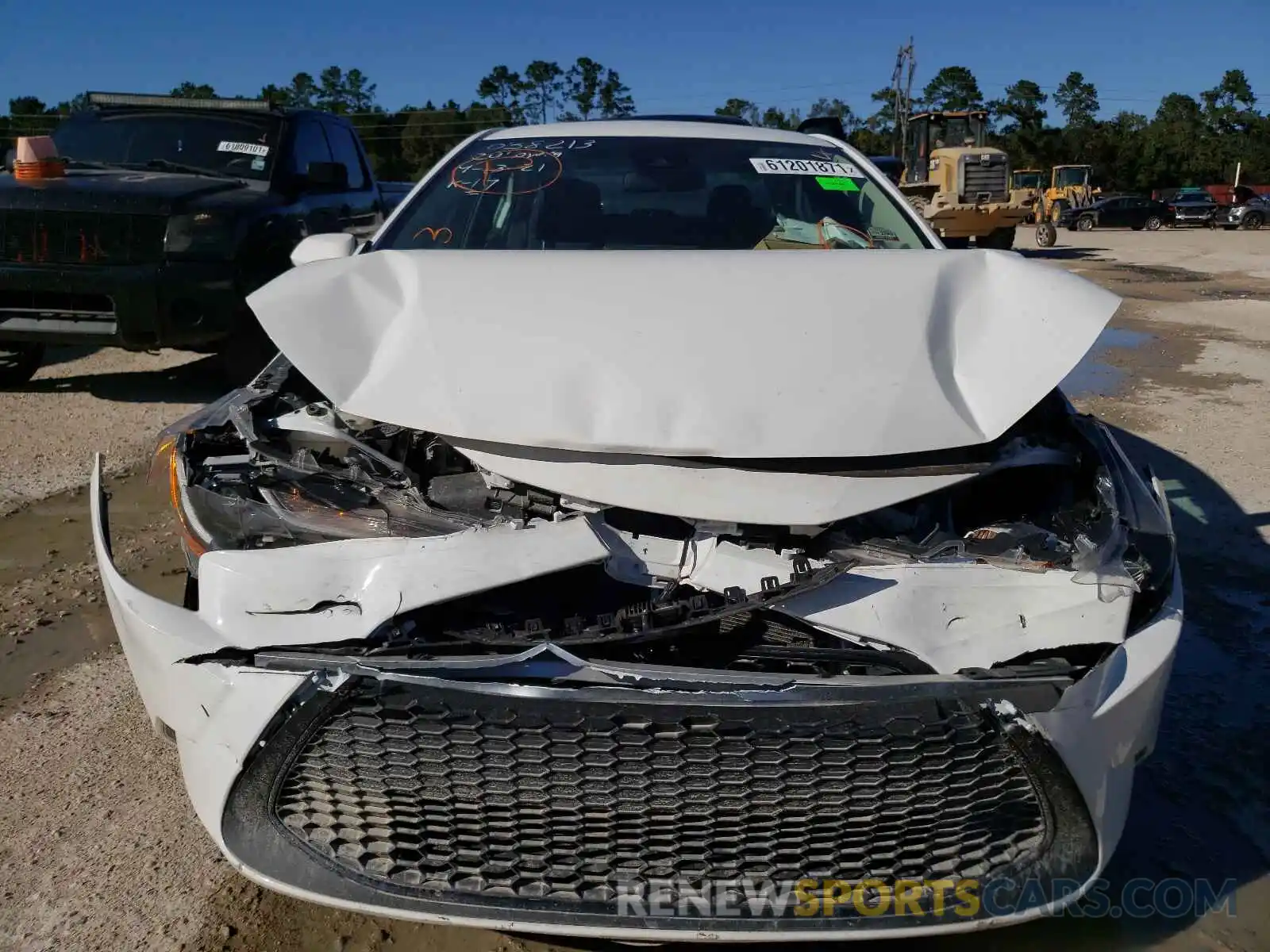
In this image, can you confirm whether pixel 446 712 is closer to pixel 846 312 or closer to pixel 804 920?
pixel 804 920

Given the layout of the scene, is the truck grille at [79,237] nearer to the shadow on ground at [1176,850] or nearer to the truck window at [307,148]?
the truck window at [307,148]

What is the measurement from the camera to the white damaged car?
1.57m

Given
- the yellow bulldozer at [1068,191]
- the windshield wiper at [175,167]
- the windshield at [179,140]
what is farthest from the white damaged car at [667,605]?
the yellow bulldozer at [1068,191]

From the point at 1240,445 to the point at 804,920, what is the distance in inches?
199

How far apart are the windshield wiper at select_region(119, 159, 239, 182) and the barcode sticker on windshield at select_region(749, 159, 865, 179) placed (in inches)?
161

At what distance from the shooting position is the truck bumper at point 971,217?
64.7 feet

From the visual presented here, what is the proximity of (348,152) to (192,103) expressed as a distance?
4.39ft

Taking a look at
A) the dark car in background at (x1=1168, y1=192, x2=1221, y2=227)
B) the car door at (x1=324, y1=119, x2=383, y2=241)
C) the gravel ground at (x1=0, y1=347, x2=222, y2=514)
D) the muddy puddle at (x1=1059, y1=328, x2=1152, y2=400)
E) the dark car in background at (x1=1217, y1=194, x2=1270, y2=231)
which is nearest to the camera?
the gravel ground at (x1=0, y1=347, x2=222, y2=514)

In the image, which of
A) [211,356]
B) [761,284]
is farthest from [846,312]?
[211,356]

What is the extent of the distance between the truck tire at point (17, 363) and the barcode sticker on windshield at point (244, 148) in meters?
1.74

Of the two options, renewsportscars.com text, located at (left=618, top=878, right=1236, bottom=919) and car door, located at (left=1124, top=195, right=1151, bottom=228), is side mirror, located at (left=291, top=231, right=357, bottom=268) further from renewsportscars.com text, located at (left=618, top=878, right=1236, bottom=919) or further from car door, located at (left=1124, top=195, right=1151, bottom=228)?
car door, located at (left=1124, top=195, right=1151, bottom=228)

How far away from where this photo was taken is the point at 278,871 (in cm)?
167

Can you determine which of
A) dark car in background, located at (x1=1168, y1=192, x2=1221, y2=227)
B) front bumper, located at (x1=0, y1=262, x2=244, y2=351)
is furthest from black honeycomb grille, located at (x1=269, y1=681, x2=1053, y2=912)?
dark car in background, located at (x1=1168, y1=192, x2=1221, y2=227)

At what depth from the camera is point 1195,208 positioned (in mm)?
35094
